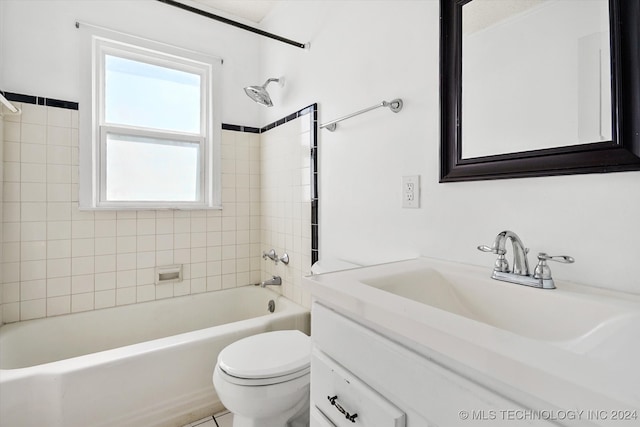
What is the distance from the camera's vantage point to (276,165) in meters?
2.32

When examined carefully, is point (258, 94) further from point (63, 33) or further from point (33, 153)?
point (33, 153)

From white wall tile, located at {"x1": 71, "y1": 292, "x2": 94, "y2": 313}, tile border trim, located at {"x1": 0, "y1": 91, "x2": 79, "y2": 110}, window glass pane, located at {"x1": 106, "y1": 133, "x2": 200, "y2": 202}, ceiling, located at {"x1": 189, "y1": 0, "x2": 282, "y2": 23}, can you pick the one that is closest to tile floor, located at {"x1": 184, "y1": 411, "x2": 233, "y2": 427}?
white wall tile, located at {"x1": 71, "y1": 292, "x2": 94, "y2": 313}

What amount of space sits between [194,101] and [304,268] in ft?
5.12

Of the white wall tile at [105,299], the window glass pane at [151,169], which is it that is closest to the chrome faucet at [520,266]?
the window glass pane at [151,169]

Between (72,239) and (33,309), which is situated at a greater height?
(72,239)

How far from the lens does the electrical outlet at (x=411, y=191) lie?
3.99ft

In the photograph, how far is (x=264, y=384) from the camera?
1147mm

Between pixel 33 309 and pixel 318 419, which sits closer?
pixel 318 419

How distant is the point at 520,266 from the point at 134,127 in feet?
7.81

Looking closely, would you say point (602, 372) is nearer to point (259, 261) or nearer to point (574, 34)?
point (574, 34)

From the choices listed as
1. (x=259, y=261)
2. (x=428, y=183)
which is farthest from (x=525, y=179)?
(x=259, y=261)

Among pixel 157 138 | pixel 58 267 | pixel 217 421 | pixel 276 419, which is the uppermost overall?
pixel 157 138

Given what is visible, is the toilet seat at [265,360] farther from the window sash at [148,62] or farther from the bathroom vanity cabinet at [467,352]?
the window sash at [148,62]

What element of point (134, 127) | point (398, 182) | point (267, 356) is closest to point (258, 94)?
point (134, 127)
